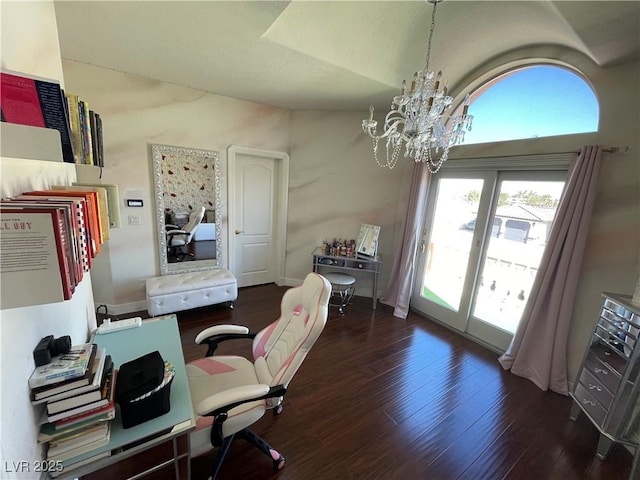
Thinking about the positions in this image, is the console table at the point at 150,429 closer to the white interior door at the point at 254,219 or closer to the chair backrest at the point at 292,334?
the chair backrest at the point at 292,334

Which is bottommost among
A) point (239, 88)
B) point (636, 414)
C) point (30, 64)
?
point (636, 414)

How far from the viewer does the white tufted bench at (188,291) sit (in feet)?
9.36

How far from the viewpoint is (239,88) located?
9.79 feet

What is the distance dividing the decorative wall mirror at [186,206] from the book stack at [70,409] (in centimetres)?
253

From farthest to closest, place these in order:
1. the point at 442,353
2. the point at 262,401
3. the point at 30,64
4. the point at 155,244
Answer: the point at 155,244, the point at 442,353, the point at 262,401, the point at 30,64

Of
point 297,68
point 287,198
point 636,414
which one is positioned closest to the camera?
point 636,414

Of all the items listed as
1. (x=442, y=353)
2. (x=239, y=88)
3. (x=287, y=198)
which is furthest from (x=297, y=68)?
(x=442, y=353)

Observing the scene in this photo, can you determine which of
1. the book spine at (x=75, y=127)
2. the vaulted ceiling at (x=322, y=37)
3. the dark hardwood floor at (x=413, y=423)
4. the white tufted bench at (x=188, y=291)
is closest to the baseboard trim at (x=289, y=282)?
the white tufted bench at (x=188, y=291)

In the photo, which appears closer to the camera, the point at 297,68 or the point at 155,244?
the point at 297,68

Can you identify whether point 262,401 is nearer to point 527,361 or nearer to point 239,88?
point 527,361

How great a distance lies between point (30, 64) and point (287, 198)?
3.06 m

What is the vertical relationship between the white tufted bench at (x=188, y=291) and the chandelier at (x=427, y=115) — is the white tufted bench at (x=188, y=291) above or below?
below

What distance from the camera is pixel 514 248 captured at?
270 centimetres

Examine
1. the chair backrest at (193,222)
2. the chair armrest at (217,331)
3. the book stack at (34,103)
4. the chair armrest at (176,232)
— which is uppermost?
the book stack at (34,103)
